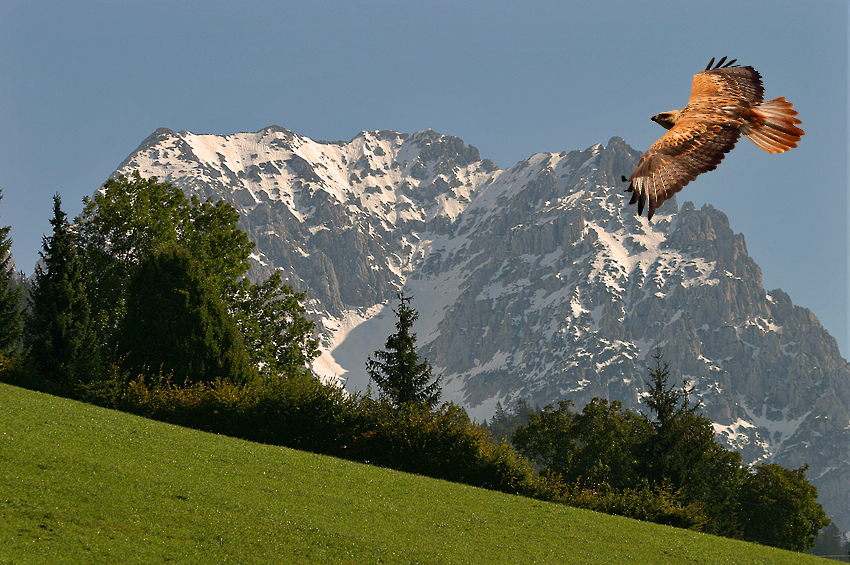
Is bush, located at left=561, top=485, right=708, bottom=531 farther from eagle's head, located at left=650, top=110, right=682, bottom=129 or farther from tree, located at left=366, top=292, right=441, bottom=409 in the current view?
eagle's head, located at left=650, top=110, right=682, bottom=129

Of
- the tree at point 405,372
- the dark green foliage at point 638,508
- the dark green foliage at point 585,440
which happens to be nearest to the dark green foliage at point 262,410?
the dark green foliage at point 638,508

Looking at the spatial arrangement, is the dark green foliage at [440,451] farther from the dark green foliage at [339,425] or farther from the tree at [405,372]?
the tree at [405,372]

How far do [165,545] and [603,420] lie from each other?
160ft

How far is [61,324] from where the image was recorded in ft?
119

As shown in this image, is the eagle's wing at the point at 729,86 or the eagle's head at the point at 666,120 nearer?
the eagle's head at the point at 666,120

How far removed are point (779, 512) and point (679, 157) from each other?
233 ft

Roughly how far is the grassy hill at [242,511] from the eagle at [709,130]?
49.4 feet

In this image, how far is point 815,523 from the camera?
69875 millimetres

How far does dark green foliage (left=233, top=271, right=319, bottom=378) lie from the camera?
1901 inches

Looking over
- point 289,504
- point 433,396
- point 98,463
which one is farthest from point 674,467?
point 98,463

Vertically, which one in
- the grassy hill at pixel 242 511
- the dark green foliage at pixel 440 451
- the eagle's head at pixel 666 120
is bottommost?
the grassy hill at pixel 242 511

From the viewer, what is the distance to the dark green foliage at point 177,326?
3891 cm

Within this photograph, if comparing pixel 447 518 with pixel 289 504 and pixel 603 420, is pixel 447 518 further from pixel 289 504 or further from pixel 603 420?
pixel 603 420

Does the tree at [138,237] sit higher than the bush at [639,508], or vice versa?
the tree at [138,237]
